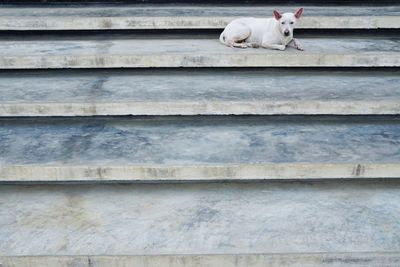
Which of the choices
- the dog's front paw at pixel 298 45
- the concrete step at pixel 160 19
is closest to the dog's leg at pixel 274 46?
the dog's front paw at pixel 298 45

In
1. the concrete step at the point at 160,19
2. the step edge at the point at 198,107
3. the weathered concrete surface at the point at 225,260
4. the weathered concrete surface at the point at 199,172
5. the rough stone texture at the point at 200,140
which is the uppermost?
the concrete step at the point at 160,19

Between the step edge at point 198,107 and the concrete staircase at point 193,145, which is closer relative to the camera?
the concrete staircase at point 193,145

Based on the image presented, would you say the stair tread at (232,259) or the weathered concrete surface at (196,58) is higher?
the weathered concrete surface at (196,58)

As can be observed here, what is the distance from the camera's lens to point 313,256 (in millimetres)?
1980

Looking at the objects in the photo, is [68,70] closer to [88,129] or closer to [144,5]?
[88,129]

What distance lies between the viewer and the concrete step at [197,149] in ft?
7.84

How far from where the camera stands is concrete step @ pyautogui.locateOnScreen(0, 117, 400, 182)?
2391mm

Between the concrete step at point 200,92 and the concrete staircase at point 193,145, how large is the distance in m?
0.01

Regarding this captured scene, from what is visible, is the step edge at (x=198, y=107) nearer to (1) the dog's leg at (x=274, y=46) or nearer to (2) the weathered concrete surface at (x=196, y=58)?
(2) the weathered concrete surface at (x=196, y=58)

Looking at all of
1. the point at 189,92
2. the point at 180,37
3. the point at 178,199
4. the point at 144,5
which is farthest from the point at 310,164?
the point at 144,5

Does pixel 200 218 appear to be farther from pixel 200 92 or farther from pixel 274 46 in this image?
pixel 274 46

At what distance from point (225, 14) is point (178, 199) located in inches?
87.2

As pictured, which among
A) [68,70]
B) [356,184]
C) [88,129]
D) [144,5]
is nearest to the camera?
[356,184]

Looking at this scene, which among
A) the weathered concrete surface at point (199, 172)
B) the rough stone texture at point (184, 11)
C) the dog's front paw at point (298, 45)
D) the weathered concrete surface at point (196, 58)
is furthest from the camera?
the rough stone texture at point (184, 11)
